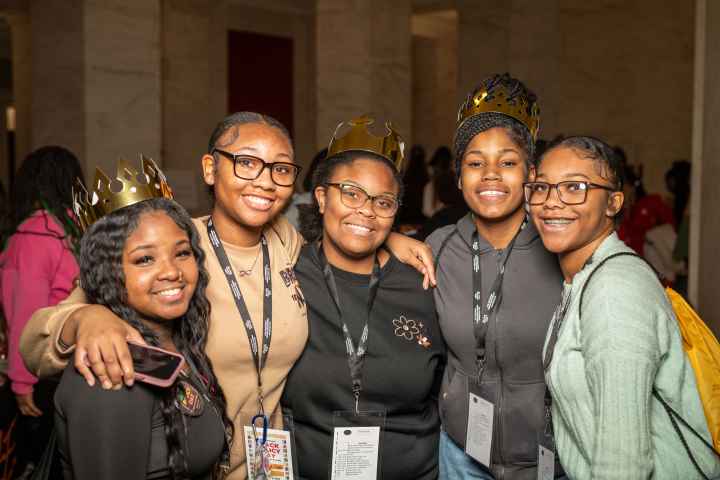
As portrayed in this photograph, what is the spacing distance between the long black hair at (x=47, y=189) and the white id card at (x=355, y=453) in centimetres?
197

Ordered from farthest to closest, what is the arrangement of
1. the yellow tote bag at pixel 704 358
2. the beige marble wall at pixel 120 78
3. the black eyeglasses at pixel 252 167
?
the beige marble wall at pixel 120 78
the black eyeglasses at pixel 252 167
the yellow tote bag at pixel 704 358

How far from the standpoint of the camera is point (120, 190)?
1.87m

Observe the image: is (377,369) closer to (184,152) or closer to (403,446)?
(403,446)

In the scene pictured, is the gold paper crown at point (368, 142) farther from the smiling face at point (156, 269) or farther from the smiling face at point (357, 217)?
the smiling face at point (156, 269)

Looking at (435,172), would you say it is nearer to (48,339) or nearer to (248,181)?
(248,181)

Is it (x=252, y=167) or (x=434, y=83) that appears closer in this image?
(x=252, y=167)

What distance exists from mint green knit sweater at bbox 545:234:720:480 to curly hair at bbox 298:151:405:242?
85 cm

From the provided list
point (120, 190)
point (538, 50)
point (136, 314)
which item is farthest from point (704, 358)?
point (538, 50)

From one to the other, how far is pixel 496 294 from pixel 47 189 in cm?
240

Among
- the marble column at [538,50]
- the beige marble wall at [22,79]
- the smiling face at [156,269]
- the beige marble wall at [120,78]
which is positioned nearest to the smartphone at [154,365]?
the smiling face at [156,269]

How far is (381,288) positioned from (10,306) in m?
2.05

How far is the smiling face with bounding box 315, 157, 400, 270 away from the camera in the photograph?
2.29 meters

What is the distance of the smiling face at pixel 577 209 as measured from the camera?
185 centimetres

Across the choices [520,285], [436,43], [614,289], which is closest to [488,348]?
[520,285]
